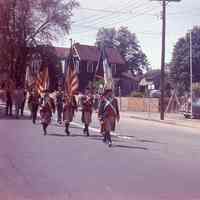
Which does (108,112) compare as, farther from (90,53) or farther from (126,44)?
(126,44)

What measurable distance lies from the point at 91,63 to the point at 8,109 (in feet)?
182

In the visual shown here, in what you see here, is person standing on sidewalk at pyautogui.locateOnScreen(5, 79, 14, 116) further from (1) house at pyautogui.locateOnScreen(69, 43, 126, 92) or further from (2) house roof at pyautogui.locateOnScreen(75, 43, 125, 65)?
(2) house roof at pyautogui.locateOnScreen(75, 43, 125, 65)

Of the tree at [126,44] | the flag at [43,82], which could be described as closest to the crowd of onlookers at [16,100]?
the flag at [43,82]

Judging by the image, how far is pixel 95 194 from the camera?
9.74m

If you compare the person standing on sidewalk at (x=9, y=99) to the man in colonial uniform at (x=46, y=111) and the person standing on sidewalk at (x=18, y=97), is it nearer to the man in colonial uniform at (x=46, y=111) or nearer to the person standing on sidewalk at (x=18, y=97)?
the person standing on sidewalk at (x=18, y=97)

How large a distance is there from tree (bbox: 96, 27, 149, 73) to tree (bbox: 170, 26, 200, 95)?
31.9m

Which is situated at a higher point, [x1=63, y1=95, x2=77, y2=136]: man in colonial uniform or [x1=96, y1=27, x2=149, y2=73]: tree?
[x1=96, y1=27, x2=149, y2=73]: tree

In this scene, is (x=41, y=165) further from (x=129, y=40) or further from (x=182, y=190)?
(x=129, y=40)

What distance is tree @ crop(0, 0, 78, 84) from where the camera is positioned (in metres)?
39.5

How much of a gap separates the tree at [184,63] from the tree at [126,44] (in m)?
31.9

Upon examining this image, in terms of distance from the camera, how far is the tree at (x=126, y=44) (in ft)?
384

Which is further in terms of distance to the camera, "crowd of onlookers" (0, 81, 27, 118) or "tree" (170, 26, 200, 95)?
"tree" (170, 26, 200, 95)

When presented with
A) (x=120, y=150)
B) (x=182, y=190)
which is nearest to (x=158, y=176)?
(x=182, y=190)

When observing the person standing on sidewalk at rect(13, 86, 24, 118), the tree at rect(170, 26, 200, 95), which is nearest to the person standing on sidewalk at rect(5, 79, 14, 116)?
the person standing on sidewalk at rect(13, 86, 24, 118)
